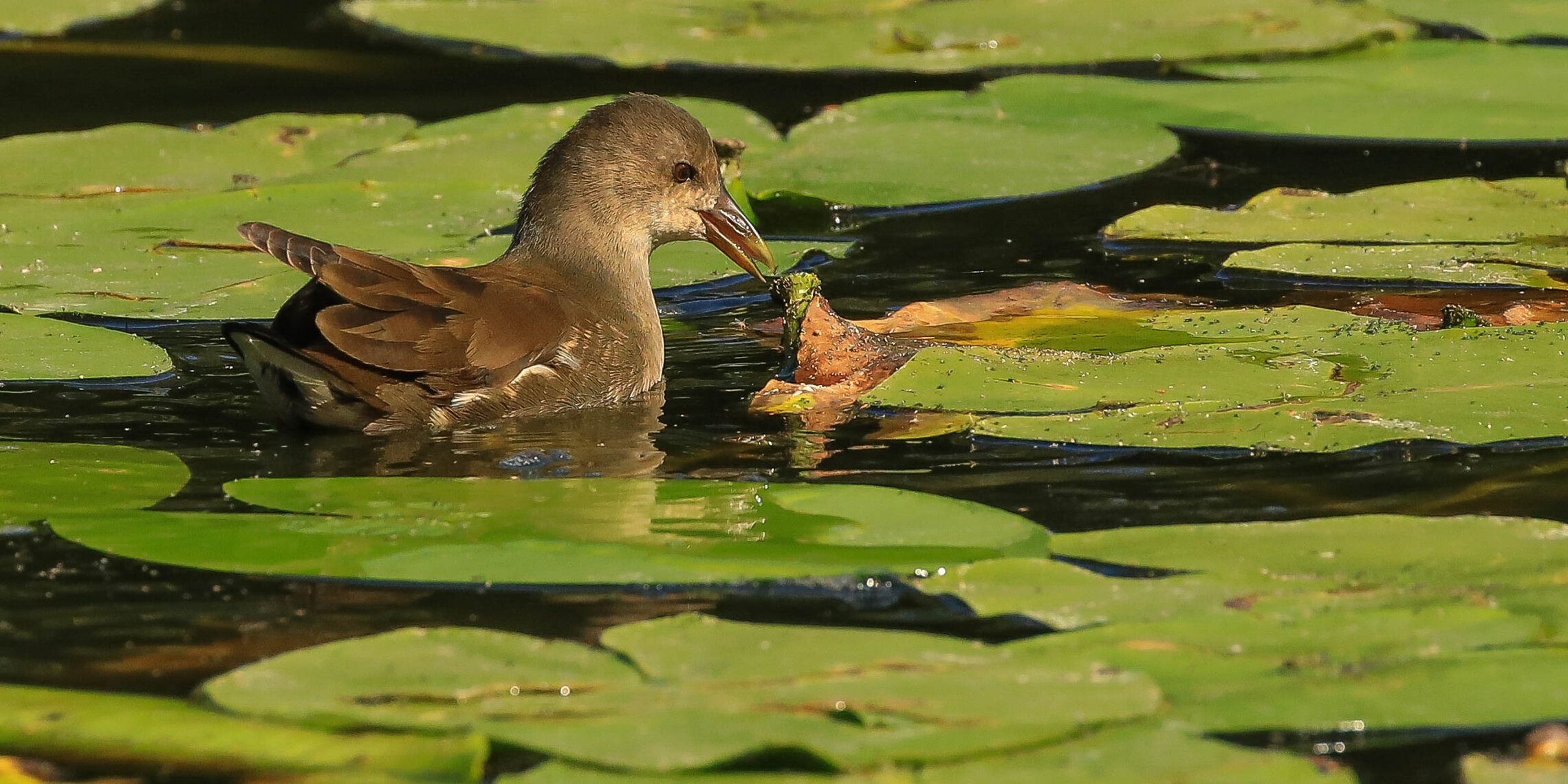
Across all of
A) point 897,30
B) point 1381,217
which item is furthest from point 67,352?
point 897,30

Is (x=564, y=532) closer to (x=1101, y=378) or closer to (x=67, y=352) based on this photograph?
(x=1101, y=378)

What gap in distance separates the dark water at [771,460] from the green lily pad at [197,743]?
0.68 feet

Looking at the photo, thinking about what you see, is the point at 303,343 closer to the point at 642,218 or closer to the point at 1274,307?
the point at 642,218

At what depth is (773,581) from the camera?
3273mm

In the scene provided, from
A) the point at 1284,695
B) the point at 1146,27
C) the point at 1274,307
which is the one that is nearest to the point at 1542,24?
the point at 1146,27

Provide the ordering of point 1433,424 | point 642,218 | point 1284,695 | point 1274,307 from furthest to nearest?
1. point 642,218
2. point 1274,307
3. point 1433,424
4. point 1284,695

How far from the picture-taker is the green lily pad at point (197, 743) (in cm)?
247

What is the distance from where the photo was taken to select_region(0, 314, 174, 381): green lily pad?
4738mm

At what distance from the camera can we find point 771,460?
4.24 m

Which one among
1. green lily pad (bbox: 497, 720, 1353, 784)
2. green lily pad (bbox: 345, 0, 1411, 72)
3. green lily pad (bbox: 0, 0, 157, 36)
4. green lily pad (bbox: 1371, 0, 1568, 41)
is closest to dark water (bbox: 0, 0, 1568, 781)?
green lily pad (bbox: 497, 720, 1353, 784)

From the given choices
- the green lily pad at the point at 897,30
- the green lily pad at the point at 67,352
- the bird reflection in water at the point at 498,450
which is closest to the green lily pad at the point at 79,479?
the bird reflection in water at the point at 498,450

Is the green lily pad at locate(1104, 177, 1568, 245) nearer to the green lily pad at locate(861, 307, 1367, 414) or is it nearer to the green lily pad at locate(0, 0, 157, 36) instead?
the green lily pad at locate(861, 307, 1367, 414)

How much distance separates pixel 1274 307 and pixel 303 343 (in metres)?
2.52

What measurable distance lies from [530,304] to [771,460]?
0.85m
